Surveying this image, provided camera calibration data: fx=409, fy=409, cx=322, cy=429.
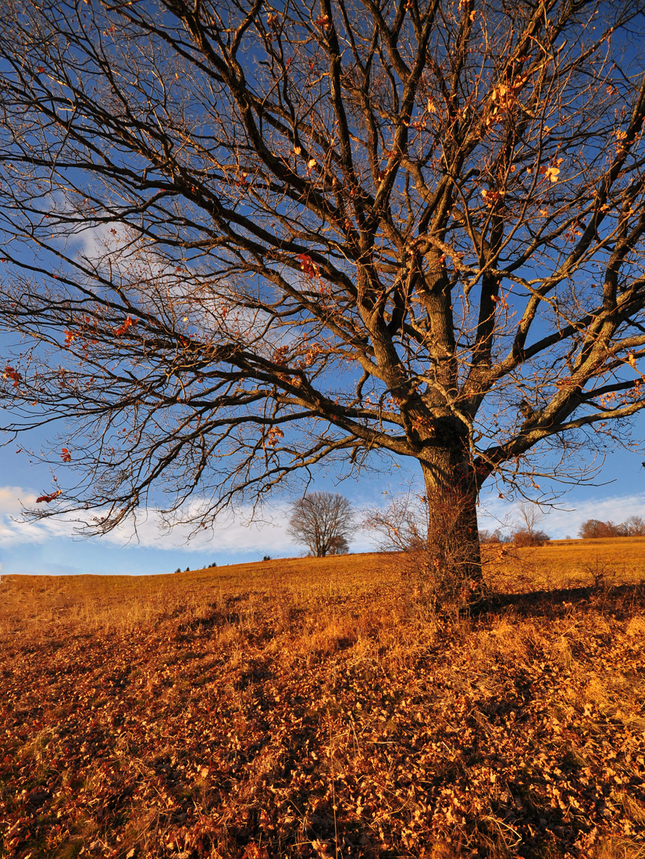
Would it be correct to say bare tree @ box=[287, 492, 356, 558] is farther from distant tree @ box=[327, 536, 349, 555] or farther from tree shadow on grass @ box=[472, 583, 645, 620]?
tree shadow on grass @ box=[472, 583, 645, 620]

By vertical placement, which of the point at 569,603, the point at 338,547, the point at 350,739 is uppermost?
the point at 338,547

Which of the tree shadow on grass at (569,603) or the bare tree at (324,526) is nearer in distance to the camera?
the tree shadow on grass at (569,603)

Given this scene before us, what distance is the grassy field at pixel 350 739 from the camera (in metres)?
2.93

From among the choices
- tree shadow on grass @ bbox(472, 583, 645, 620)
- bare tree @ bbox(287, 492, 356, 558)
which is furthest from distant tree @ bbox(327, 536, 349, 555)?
tree shadow on grass @ bbox(472, 583, 645, 620)

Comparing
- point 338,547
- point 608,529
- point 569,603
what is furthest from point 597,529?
point 569,603

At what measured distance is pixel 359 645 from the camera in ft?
20.1

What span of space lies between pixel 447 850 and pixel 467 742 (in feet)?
4.00

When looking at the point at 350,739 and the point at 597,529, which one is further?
the point at 597,529

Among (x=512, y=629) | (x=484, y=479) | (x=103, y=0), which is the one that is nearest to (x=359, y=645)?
(x=512, y=629)

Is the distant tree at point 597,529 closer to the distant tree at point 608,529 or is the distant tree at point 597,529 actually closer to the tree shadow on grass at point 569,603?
the distant tree at point 608,529

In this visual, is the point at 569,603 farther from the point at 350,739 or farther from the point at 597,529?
the point at 597,529

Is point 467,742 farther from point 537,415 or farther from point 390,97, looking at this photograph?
point 390,97

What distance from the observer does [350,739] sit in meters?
3.93

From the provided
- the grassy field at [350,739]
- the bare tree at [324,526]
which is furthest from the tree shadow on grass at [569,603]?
the bare tree at [324,526]
